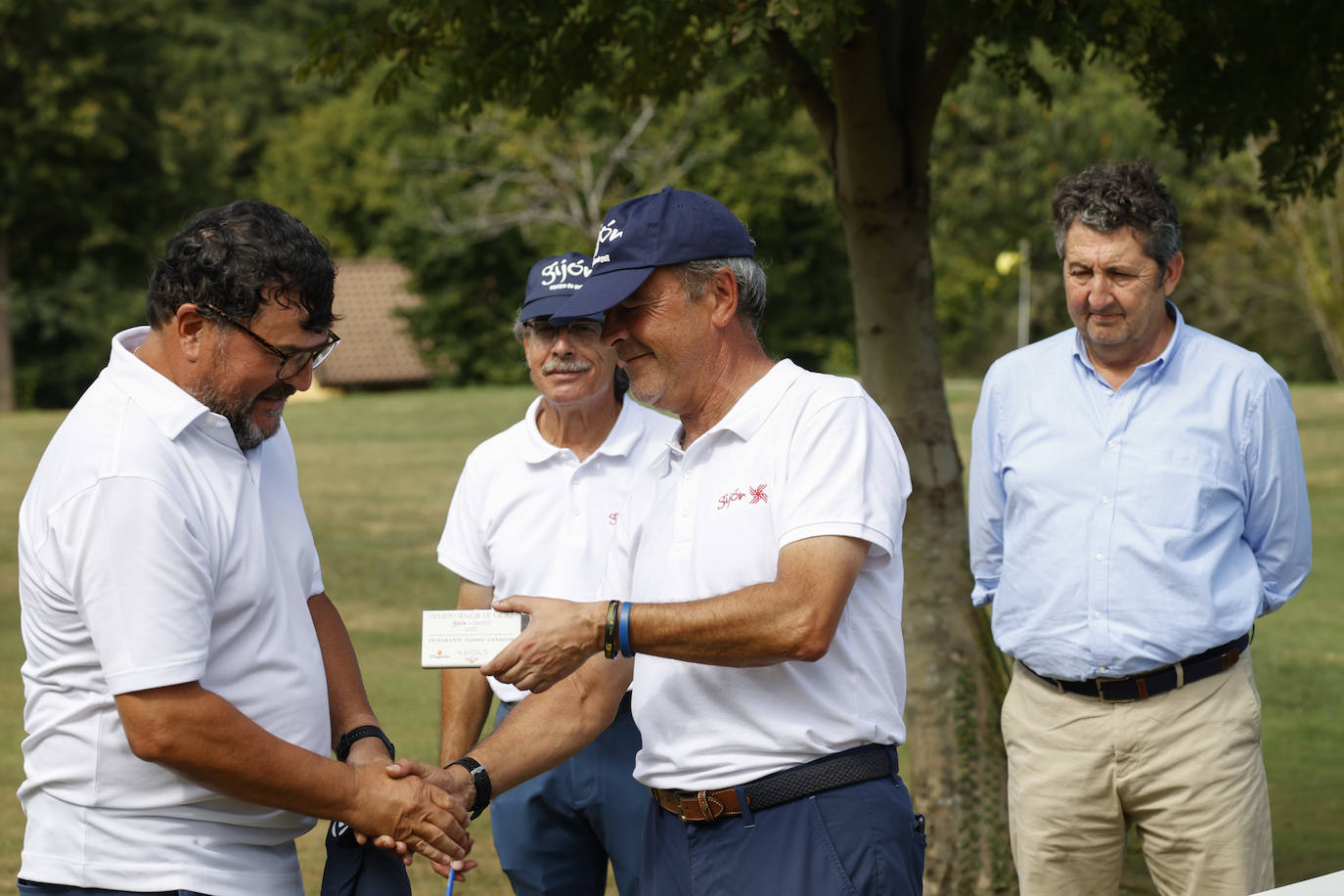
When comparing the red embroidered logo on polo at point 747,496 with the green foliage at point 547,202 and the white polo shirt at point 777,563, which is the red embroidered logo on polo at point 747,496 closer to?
the white polo shirt at point 777,563

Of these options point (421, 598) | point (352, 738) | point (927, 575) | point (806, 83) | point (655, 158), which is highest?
point (655, 158)

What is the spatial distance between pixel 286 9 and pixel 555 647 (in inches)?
2912

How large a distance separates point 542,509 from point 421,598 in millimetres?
9572

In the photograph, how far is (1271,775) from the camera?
8156 mm

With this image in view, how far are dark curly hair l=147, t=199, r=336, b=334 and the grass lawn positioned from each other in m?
4.22

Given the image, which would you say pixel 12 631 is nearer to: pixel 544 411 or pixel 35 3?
pixel 544 411

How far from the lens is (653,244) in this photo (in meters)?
3.06

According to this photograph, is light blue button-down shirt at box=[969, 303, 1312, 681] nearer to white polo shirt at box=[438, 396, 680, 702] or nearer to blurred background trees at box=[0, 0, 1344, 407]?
white polo shirt at box=[438, 396, 680, 702]

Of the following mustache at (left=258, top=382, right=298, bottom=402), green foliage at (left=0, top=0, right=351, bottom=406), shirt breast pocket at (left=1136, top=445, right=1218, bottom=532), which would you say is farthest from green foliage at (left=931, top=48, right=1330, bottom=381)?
mustache at (left=258, top=382, right=298, bottom=402)

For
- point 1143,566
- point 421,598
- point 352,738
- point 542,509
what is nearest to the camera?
point 352,738

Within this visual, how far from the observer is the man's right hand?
3.09 meters

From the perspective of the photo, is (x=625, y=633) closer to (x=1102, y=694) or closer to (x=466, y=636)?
(x=466, y=636)

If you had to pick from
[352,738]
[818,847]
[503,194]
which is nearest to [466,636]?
[352,738]

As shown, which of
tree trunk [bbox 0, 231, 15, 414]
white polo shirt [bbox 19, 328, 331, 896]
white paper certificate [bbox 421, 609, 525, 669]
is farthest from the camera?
tree trunk [bbox 0, 231, 15, 414]
